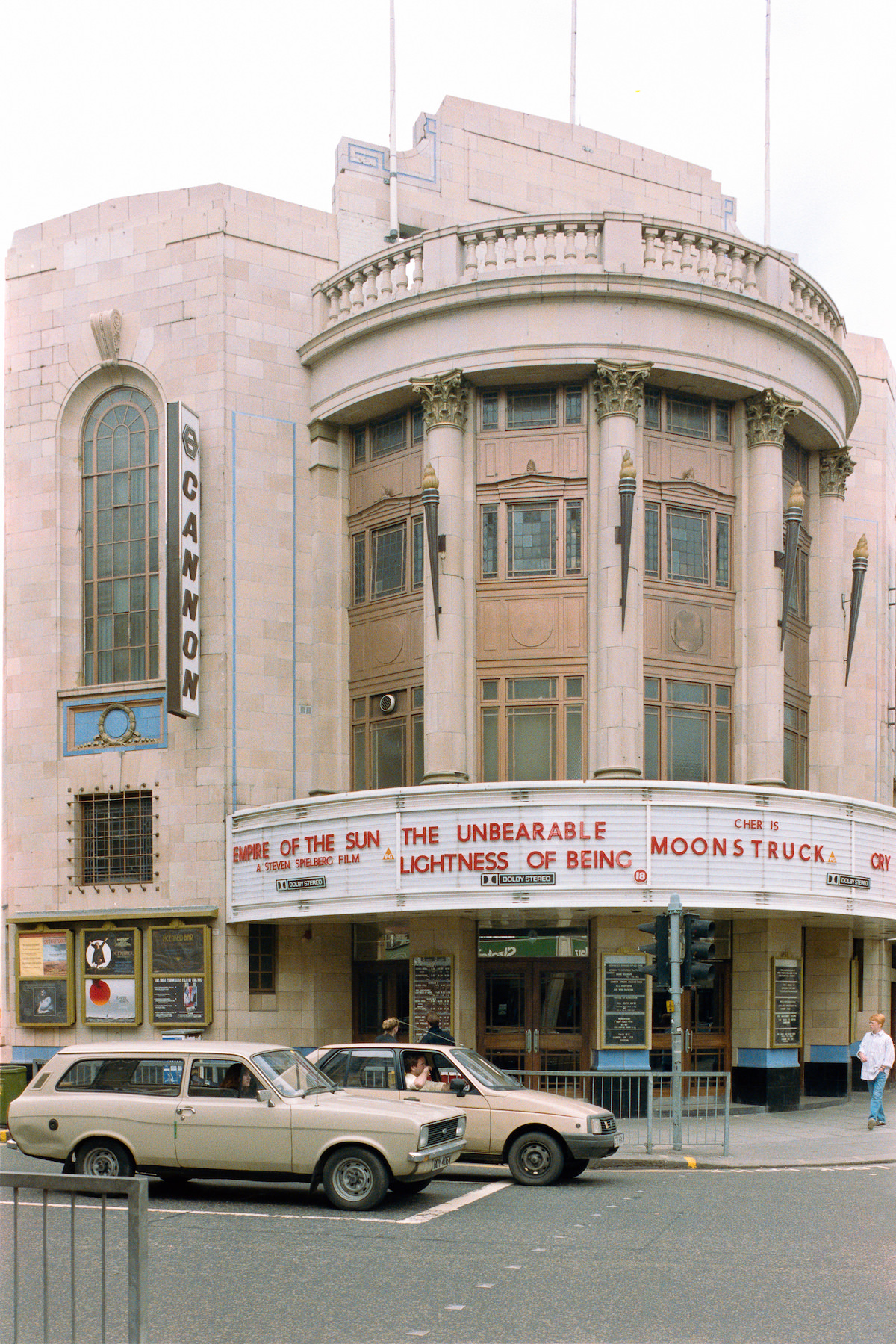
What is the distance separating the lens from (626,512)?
22.5m

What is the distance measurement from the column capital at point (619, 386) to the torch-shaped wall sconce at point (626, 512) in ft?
3.72

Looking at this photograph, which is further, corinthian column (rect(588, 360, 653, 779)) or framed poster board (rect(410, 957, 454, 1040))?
framed poster board (rect(410, 957, 454, 1040))

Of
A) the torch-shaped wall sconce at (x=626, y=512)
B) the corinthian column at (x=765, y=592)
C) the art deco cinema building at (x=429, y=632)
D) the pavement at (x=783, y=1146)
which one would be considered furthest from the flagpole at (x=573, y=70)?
the pavement at (x=783, y=1146)

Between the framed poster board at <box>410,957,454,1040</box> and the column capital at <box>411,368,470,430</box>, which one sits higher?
the column capital at <box>411,368,470,430</box>

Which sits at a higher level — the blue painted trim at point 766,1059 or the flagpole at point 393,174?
the flagpole at point 393,174

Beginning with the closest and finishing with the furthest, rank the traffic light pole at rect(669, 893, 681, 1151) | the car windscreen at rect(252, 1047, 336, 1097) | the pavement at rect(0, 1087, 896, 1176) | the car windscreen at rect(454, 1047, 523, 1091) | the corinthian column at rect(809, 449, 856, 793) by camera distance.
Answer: the car windscreen at rect(252, 1047, 336, 1097) → the car windscreen at rect(454, 1047, 523, 1091) → the pavement at rect(0, 1087, 896, 1176) → the traffic light pole at rect(669, 893, 681, 1151) → the corinthian column at rect(809, 449, 856, 793)

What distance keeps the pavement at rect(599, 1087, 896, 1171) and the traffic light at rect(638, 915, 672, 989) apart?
2.16m

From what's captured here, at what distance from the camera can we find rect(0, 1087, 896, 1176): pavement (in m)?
17.0

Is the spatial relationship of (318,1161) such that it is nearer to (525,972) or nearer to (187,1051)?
(187,1051)

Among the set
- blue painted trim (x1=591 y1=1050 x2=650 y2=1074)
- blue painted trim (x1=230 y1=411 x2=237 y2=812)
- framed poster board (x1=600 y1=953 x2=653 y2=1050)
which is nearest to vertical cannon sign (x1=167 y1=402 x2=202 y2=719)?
blue painted trim (x1=230 y1=411 x2=237 y2=812)

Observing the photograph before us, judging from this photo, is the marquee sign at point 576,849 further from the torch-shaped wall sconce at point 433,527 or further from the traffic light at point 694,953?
the torch-shaped wall sconce at point 433,527

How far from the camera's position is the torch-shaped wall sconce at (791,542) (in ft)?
77.9

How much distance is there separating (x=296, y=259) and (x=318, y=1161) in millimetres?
17935

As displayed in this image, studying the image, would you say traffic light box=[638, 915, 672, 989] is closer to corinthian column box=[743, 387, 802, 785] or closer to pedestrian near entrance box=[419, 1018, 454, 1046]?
pedestrian near entrance box=[419, 1018, 454, 1046]
